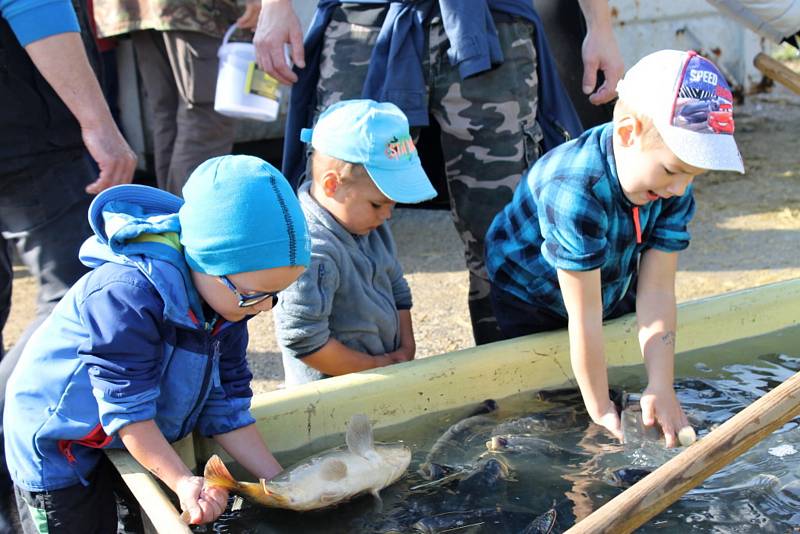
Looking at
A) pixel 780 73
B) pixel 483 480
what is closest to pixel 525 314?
pixel 483 480

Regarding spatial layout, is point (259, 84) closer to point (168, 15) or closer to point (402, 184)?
point (168, 15)

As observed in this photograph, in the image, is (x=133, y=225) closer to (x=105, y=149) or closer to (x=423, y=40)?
(x=105, y=149)

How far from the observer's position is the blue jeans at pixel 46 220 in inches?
108

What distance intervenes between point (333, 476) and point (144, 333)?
0.60 metres

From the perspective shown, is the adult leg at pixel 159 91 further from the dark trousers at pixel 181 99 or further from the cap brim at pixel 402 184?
the cap brim at pixel 402 184

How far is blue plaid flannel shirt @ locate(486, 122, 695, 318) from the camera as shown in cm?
278

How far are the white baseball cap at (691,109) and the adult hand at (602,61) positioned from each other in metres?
0.93

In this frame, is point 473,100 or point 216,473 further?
point 473,100

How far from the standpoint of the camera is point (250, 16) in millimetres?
4406

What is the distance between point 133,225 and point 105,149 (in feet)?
2.23

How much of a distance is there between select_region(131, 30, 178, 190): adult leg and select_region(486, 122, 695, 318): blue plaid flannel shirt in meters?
2.26

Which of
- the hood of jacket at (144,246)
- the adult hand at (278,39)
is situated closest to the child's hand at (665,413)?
the hood of jacket at (144,246)

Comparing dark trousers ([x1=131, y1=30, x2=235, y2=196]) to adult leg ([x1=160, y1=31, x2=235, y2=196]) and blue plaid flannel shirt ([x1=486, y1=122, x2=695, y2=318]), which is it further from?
blue plaid flannel shirt ([x1=486, y1=122, x2=695, y2=318])

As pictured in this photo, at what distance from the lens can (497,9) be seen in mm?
3309
